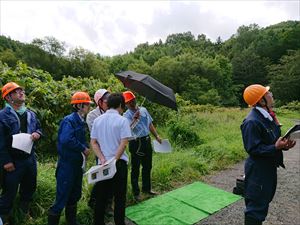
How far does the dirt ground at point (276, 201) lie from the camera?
453cm

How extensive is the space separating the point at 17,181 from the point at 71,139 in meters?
0.81

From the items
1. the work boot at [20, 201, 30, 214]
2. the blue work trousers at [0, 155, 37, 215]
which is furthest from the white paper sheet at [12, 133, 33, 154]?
the work boot at [20, 201, 30, 214]

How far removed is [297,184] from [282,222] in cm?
208

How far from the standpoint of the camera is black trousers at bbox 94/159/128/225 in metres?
3.71

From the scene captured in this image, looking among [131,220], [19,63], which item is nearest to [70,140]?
[131,220]

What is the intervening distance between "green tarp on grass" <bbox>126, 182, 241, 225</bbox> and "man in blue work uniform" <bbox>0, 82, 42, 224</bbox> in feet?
5.20

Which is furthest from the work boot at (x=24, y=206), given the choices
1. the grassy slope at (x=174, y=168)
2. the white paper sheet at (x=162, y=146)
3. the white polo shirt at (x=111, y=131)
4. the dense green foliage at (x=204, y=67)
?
the dense green foliage at (x=204, y=67)

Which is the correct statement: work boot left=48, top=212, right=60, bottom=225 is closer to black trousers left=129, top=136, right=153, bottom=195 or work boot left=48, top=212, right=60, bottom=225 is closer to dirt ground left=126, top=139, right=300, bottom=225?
dirt ground left=126, top=139, right=300, bottom=225

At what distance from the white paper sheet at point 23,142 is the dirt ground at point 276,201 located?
173cm

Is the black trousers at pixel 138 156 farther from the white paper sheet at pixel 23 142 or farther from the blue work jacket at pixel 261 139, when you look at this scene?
the blue work jacket at pixel 261 139

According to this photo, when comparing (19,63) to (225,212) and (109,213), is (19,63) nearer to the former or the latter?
(109,213)

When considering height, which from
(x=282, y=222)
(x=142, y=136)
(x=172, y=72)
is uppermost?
(x=172, y=72)

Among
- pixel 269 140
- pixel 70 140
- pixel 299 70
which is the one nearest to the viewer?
pixel 269 140

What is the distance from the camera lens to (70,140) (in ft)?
11.8
